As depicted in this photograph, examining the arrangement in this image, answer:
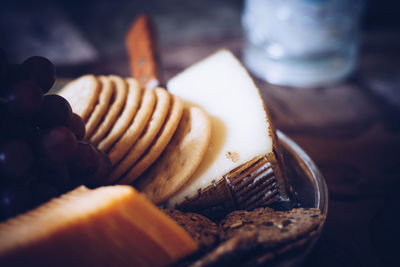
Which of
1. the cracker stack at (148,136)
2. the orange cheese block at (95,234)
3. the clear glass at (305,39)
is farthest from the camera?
the clear glass at (305,39)

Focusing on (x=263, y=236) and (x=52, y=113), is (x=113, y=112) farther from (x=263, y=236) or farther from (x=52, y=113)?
(x=263, y=236)

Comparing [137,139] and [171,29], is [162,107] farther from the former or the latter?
[171,29]

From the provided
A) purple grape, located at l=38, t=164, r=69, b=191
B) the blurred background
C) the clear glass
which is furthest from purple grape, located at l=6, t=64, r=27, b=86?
the clear glass

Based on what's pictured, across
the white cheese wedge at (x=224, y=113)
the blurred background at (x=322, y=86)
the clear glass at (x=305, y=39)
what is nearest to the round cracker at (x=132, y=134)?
the white cheese wedge at (x=224, y=113)

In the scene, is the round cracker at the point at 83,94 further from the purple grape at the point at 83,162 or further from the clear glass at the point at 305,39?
→ the clear glass at the point at 305,39

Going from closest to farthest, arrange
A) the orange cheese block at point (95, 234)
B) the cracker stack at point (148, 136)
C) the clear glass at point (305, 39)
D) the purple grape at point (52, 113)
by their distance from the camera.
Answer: the orange cheese block at point (95, 234), the purple grape at point (52, 113), the cracker stack at point (148, 136), the clear glass at point (305, 39)

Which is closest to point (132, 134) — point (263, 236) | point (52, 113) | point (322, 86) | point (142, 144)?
point (142, 144)
